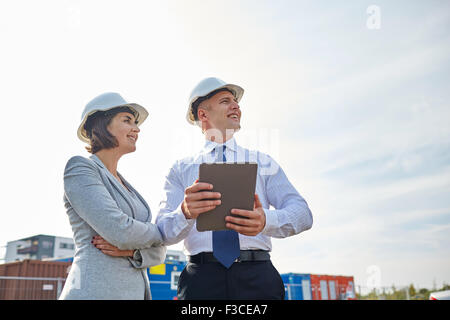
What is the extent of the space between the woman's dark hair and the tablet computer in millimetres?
1143

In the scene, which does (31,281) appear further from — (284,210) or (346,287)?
(346,287)

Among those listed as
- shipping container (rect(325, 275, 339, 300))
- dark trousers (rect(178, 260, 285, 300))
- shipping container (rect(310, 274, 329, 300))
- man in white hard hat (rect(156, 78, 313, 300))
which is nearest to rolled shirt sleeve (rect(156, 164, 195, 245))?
man in white hard hat (rect(156, 78, 313, 300))

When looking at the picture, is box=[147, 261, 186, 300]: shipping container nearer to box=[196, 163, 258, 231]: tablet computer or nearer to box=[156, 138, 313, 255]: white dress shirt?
box=[156, 138, 313, 255]: white dress shirt

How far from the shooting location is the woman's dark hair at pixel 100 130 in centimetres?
315

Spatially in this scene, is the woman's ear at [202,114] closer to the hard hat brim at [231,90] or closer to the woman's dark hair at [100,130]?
the hard hat brim at [231,90]

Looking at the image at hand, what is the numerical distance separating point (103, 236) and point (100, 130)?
3.35ft

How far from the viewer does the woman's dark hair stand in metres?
3.15

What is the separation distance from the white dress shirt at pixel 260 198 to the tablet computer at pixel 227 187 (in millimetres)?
313

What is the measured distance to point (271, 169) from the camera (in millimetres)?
3373

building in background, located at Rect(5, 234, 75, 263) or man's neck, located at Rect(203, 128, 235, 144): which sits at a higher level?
building in background, located at Rect(5, 234, 75, 263)

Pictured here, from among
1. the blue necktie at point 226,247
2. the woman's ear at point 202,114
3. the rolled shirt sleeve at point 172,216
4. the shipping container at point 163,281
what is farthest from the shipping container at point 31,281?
the blue necktie at point 226,247
